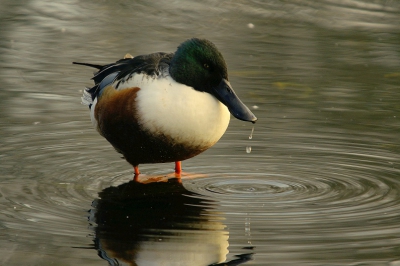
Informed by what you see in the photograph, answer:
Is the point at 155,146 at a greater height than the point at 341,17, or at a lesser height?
lesser

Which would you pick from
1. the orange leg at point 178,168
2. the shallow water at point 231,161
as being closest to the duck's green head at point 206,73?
the shallow water at point 231,161

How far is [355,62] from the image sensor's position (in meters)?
10.0

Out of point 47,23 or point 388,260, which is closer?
point 388,260

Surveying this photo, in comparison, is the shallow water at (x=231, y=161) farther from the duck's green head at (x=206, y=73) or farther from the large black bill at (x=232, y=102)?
the duck's green head at (x=206, y=73)

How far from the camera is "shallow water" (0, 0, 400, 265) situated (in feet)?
14.7

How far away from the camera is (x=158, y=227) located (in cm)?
479

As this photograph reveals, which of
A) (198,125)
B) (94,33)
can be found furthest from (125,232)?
(94,33)

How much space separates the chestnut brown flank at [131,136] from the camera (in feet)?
18.2

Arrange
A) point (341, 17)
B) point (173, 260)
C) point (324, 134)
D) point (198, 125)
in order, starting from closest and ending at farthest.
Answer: point (173, 260) < point (198, 125) < point (324, 134) < point (341, 17)

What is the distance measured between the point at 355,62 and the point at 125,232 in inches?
233

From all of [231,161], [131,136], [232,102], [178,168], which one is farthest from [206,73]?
[231,161]

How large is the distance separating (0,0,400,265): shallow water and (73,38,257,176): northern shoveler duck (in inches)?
12.6

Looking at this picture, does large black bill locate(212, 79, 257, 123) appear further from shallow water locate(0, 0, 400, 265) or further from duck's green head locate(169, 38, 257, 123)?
shallow water locate(0, 0, 400, 265)

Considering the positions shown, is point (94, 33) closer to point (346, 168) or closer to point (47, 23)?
point (47, 23)
